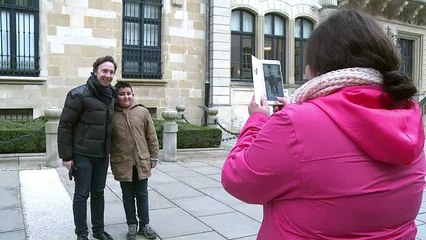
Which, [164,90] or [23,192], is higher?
[164,90]

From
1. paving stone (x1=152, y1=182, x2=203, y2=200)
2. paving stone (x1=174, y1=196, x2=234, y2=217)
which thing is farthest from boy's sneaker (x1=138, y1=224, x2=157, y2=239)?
paving stone (x1=152, y1=182, x2=203, y2=200)

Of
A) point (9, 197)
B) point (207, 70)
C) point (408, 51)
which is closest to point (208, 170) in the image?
point (9, 197)

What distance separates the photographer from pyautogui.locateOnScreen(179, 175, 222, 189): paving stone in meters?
7.69

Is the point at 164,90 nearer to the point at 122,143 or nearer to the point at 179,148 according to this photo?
the point at 179,148

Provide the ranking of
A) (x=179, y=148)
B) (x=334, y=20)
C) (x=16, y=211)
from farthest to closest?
(x=179, y=148), (x=16, y=211), (x=334, y=20)

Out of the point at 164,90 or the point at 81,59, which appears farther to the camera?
the point at 164,90

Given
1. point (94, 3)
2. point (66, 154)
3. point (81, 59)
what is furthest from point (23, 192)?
point (94, 3)

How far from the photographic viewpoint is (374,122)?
4.54ft

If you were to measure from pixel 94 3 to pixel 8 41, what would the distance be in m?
2.86

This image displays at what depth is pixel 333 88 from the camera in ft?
4.91

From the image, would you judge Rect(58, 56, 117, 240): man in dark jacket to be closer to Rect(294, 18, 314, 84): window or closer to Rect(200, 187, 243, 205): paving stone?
Rect(200, 187, 243, 205): paving stone

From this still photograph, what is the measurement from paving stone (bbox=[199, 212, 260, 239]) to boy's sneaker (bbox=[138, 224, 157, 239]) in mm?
809

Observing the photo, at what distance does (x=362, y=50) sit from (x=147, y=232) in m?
3.88

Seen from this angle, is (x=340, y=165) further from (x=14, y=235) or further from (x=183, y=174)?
(x=183, y=174)
